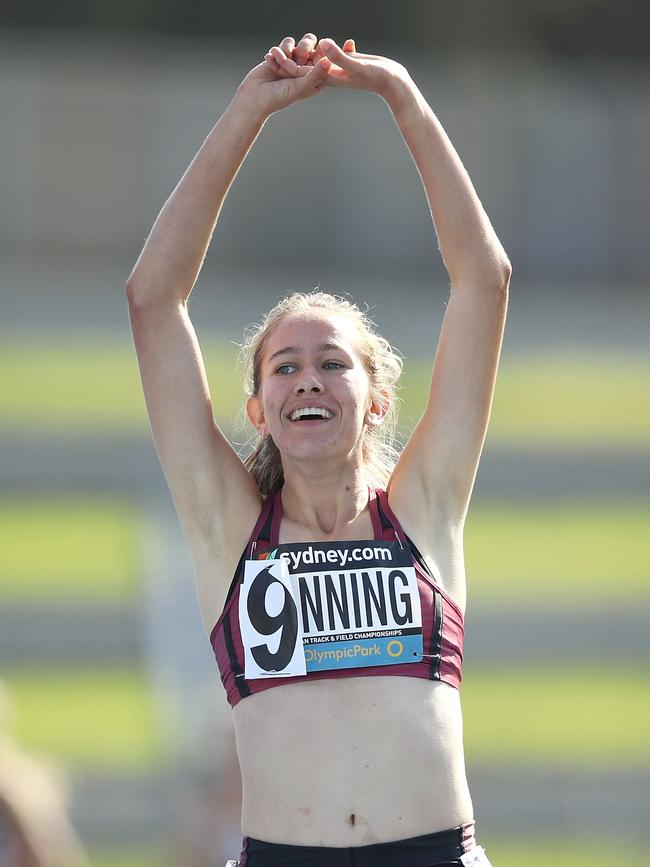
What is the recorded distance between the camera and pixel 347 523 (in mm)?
3229

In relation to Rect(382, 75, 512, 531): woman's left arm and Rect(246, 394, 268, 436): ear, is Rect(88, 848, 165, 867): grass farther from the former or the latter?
Rect(382, 75, 512, 531): woman's left arm

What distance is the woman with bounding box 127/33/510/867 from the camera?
2922 millimetres

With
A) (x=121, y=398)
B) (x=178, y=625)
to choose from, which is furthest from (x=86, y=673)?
(x=121, y=398)

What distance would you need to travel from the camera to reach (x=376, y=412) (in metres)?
3.43

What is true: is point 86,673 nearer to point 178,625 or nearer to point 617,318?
point 178,625

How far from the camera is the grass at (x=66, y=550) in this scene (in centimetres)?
783

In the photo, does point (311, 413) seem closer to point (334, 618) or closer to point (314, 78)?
point (334, 618)

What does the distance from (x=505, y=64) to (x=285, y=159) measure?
7.25ft

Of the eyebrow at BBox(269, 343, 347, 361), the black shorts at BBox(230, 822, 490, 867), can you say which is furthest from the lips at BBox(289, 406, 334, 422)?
the black shorts at BBox(230, 822, 490, 867)

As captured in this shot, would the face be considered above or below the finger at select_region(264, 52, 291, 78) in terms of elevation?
below

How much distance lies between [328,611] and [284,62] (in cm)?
127

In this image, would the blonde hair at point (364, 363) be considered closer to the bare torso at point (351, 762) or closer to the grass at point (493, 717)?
the bare torso at point (351, 762)

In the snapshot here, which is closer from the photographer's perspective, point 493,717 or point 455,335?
point 455,335

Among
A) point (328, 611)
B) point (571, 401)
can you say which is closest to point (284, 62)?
point (328, 611)
